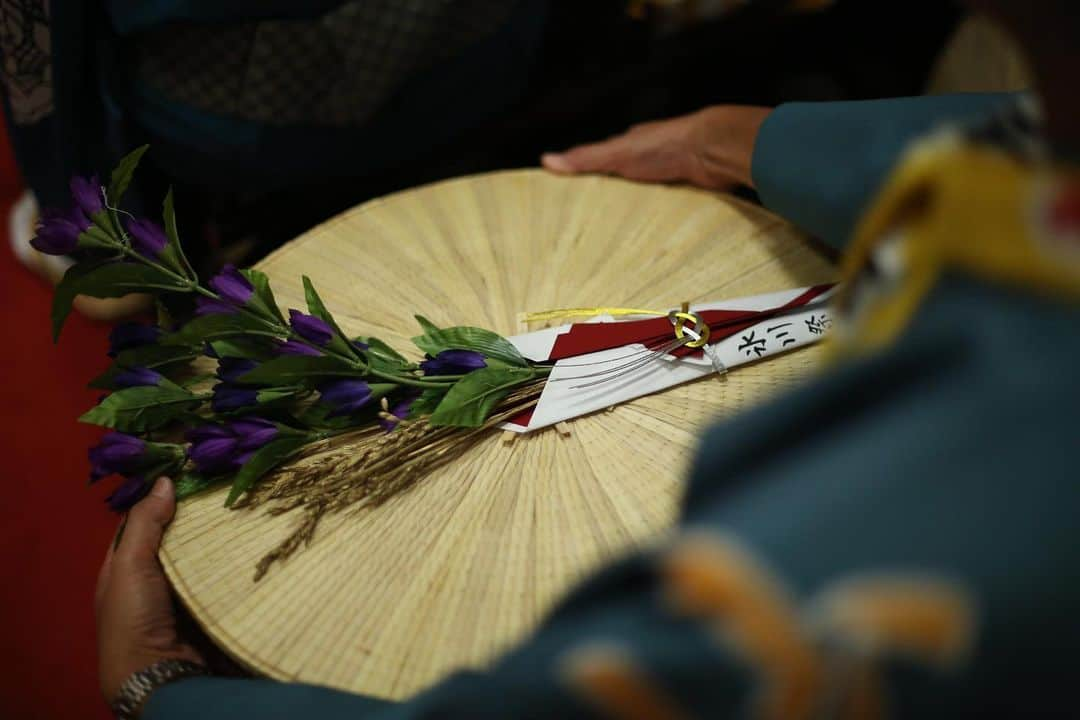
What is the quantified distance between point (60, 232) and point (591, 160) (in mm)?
486

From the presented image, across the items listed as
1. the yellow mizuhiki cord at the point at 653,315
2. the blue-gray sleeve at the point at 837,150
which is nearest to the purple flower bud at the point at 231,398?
the yellow mizuhiki cord at the point at 653,315

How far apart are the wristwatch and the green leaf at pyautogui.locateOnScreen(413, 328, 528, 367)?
295mm

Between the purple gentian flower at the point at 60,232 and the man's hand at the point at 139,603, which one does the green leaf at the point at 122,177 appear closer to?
the purple gentian flower at the point at 60,232

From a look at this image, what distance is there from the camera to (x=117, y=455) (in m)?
0.59

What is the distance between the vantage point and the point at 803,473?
30 cm

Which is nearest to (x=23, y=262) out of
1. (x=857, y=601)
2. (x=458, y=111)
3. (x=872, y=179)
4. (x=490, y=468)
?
(x=458, y=111)

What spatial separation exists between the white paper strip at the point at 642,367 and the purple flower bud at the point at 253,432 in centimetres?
17

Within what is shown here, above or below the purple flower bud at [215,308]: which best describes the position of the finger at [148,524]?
below

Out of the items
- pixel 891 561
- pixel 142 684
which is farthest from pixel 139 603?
pixel 891 561

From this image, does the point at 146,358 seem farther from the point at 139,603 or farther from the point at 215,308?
the point at 139,603

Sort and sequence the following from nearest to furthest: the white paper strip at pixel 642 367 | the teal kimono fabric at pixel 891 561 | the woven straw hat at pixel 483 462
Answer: the teal kimono fabric at pixel 891 561, the woven straw hat at pixel 483 462, the white paper strip at pixel 642 367

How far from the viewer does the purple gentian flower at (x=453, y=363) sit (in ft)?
2.09

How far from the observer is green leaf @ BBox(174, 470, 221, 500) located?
620 mm

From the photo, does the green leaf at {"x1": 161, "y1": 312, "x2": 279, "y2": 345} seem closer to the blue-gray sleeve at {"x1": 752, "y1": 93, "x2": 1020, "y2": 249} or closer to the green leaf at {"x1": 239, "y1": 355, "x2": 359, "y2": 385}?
the green leaf at {"x1": 239, "y1": 355, "x2": 359, "y2": 385}
